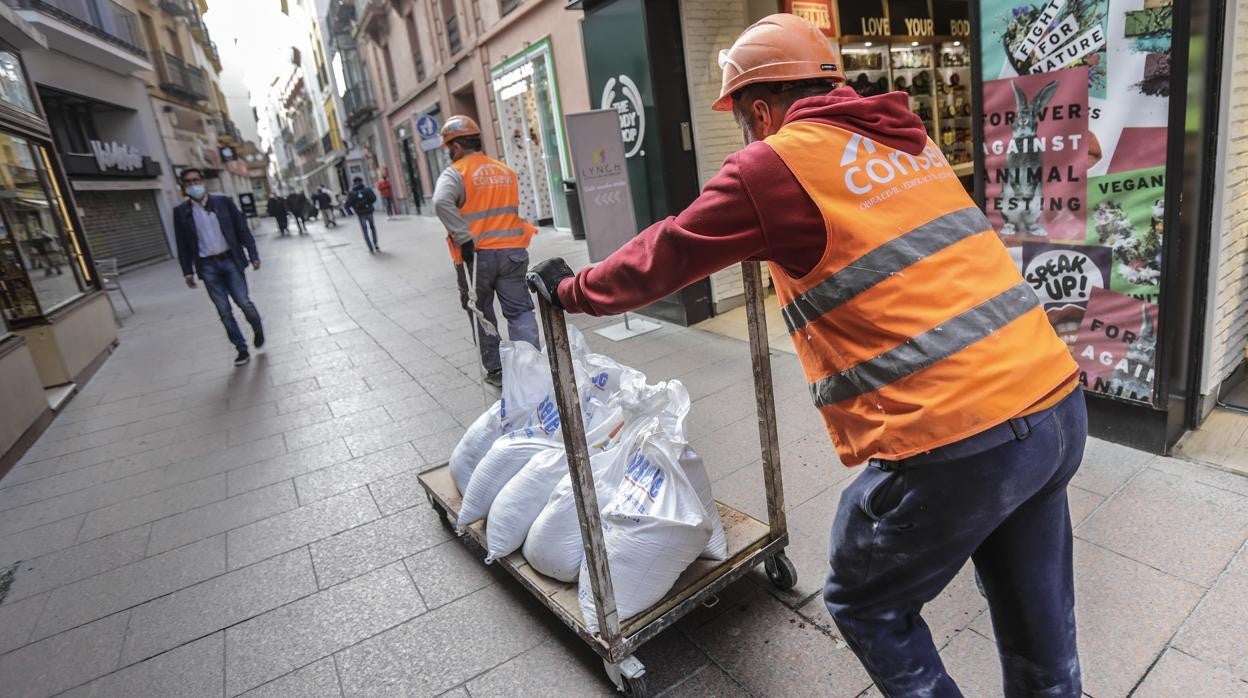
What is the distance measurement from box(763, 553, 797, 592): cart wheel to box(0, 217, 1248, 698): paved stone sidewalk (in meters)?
0.05

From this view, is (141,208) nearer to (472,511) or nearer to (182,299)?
(182,299)

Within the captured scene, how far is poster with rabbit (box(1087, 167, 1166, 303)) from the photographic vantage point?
2867 millimetres

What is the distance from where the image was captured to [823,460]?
342 centimetres

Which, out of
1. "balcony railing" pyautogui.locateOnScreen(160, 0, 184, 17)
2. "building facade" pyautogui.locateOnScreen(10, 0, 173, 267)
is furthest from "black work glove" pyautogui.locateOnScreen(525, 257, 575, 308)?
"balcony railing" pyautogui.locateOnScreen(160, 0, 184, 17)

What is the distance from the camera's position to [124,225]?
19812 millimetres

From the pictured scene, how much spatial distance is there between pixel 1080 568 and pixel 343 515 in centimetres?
328

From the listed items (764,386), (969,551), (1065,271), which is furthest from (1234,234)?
Result: (969,551)

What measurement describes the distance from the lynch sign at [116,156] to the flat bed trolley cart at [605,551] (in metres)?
21.5

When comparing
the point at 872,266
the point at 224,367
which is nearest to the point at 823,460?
the point at 872,266

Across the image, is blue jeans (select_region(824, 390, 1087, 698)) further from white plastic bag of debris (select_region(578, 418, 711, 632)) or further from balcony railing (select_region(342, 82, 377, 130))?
balcony railing (select_region(342, 82, 377, 130))

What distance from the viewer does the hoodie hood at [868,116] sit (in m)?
1.33

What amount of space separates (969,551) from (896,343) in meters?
0.46

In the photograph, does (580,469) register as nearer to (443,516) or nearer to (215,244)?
(443,516)

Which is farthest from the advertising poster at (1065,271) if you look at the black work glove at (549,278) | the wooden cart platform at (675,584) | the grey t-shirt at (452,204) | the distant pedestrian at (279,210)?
the distant pedestrian at (279,210)
